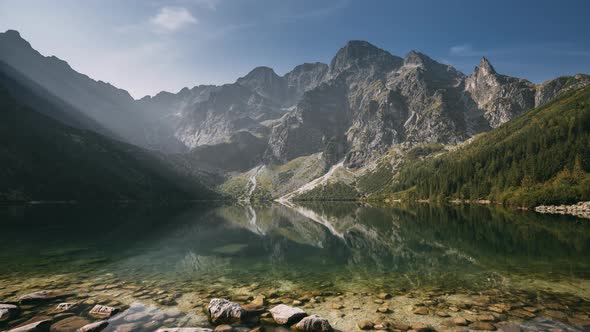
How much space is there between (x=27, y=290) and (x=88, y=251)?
72.2 ft

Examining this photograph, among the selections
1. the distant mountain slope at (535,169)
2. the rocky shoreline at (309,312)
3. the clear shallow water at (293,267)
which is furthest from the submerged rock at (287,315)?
the distant mountain slope at (535,169)

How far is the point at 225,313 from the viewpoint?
55.1 feet

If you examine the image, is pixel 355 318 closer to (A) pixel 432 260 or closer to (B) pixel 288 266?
(B) pixel 288 266

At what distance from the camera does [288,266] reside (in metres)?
33.7

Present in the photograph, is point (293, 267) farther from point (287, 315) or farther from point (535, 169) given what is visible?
point (535, 169)

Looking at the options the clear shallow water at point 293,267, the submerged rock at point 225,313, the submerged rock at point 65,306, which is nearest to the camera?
the submerged rock at point 225,313

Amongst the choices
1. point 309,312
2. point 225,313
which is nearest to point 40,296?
point 225,313

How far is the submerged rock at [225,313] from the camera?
16469 millimetres

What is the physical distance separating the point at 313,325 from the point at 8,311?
17.9 m

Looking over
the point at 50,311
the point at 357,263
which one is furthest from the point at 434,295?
the point at 50,311

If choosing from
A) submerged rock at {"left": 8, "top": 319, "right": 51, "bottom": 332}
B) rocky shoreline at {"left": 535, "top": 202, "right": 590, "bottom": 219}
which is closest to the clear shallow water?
submerged rock at {"left": 8, "top": 319, "right": 51, "bottom": 332}

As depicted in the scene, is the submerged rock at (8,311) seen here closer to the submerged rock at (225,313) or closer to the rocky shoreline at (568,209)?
the submerged rock at (225,313)

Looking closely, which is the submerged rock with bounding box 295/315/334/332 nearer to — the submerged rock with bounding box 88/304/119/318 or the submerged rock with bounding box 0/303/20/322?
the submerged rock with bounding box 88/304/119/318

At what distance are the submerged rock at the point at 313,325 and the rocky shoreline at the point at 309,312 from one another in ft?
0.15
